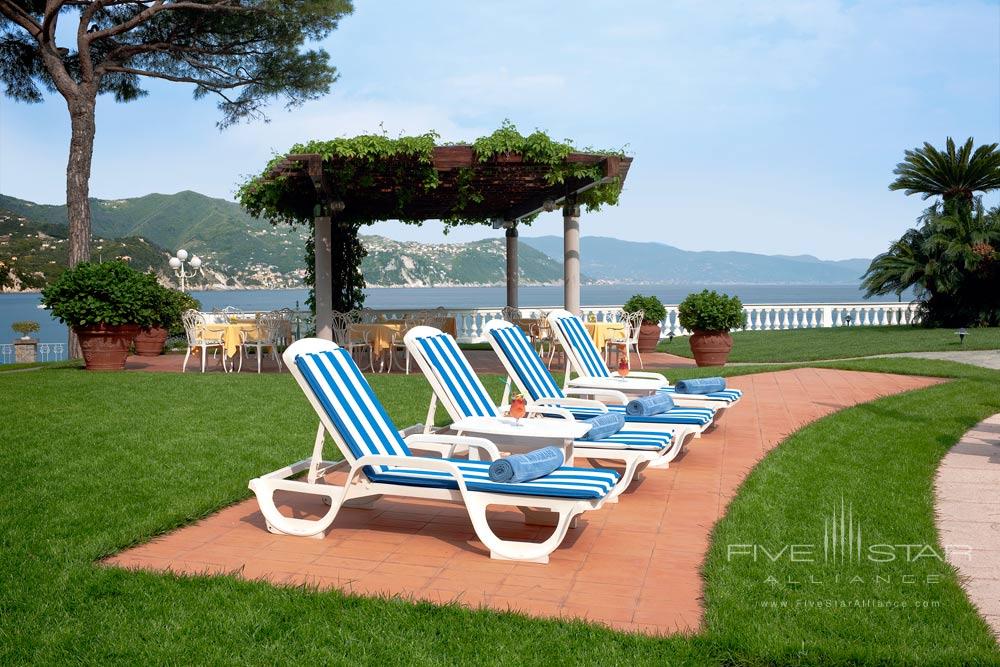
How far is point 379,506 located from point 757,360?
1093 centimetres

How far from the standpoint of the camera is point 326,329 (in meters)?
13.2

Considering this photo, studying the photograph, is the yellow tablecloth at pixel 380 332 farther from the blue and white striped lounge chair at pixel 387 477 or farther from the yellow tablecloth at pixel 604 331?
the blue and white striped lounge chair at pixel 387 477

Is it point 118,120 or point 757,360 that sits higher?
point 118,120

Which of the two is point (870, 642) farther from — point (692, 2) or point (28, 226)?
point (28, 226)

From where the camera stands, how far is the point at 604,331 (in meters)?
13.8

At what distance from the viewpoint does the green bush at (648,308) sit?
56.0 feet

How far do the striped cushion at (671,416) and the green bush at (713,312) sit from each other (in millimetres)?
6663

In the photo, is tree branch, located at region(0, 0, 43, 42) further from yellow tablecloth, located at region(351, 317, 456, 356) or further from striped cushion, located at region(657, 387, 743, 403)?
striped cushion, located at region(657, 387, 743, 403)

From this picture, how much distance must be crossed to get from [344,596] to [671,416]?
3451mm

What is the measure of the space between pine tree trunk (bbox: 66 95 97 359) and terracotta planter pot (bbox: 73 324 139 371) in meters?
4.64

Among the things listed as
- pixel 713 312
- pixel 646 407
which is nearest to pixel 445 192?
pixel 713 312

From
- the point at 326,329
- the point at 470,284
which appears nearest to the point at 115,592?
the point at 326,329

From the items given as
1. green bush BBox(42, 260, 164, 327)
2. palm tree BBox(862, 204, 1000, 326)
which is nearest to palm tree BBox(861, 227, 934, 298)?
palm tree BBox(862, 204, 1000, 326)

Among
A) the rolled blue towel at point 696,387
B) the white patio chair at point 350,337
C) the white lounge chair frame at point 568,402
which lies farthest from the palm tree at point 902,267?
the white lounge chair frame at point 568,402
